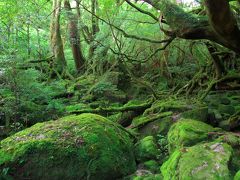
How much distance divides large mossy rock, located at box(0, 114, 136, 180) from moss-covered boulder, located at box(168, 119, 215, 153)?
0.81 m

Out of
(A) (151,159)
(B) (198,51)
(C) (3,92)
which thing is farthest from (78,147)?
(B) (198,51)

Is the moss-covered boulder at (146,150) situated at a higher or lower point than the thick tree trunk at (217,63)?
lower

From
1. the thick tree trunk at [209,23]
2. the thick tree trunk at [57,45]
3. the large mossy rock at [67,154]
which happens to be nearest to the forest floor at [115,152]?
the large mossy rock at [67,154]

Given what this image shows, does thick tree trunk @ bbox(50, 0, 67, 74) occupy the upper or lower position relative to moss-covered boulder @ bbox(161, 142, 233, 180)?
upper

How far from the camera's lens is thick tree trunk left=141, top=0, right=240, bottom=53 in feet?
13.4

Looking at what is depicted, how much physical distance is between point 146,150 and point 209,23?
2501mm

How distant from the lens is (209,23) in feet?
15.5

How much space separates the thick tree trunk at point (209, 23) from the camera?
4.08 m

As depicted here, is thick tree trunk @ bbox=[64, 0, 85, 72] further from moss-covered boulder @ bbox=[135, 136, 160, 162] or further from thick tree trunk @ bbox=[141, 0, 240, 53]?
moss-covered boulder @ bbox=[135, 136, 160, 162]

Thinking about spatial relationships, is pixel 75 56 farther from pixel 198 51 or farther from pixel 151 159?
pixel 151 159

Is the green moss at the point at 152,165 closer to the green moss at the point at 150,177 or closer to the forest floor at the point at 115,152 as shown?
the forest floor at the point at 115,152

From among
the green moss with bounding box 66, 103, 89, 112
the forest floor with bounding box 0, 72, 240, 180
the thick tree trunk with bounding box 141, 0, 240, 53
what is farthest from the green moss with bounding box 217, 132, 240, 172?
the green moss with bounding box 66, 103, 89, 112

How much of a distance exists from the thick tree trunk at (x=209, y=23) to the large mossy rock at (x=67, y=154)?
231 cm

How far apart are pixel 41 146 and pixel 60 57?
28.2 feet
